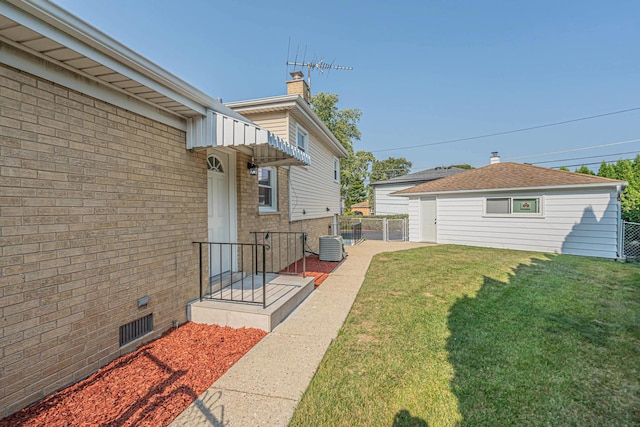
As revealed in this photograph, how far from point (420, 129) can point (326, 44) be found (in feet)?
76.8

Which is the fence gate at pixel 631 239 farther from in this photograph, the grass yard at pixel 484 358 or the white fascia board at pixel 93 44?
the white fascia board at pixel 93 44

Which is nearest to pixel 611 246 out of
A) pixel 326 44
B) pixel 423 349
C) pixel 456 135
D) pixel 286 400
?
pixel 423 349

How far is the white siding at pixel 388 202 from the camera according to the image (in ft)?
94.3

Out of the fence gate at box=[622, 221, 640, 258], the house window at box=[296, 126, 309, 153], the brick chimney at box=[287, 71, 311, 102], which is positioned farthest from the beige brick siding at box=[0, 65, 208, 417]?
the fence gate at box=[622, 221, 640, 258]

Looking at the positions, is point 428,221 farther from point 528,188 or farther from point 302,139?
point 302,139

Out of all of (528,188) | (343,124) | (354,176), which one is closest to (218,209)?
(528,188)

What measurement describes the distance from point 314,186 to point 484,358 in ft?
27.4

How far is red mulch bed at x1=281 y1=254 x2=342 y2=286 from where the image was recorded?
7.07 m

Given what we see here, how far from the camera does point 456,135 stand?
32688mm

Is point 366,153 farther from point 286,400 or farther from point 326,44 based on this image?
point 286,400

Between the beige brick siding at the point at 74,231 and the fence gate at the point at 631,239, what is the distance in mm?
13799

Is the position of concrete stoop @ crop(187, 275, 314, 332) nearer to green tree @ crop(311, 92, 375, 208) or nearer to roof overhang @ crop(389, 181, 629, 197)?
roof overhang @ crop(389, 181, 629, 197)

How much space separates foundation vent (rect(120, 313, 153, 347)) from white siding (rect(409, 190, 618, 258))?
41.2 ft

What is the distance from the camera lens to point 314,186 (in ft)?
35.4
